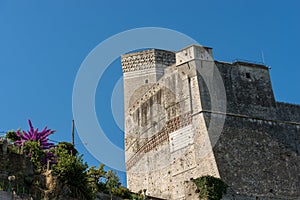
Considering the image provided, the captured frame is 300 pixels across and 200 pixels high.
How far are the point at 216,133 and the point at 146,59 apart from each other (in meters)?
10.1

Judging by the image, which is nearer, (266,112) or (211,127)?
(211,127)

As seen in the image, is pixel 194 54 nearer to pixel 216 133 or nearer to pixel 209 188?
pixel 216 133

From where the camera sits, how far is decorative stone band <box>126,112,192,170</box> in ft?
103

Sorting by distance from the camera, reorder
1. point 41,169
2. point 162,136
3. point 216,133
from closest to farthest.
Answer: point 41,169 → point 216,133 → point 162,136

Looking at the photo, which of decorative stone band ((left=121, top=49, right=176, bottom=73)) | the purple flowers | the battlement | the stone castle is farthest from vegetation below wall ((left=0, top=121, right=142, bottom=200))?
decorative stone band ((left=121, top=49, right=176, bottom=73))

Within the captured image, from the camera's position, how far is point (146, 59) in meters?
38.7

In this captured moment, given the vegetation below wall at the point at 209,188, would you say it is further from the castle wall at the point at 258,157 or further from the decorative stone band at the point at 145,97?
the decorative stone band at the point at 145,97

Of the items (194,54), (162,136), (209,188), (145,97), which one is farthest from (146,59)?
(209,188)

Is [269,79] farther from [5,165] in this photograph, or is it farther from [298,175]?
[5,165]

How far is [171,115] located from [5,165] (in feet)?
41.6

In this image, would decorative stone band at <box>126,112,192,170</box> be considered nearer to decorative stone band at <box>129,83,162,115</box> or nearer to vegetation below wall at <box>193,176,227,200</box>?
decorative stone band at <box>129,83,162,115</box>

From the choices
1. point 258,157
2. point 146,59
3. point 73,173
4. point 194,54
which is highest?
point 146,59

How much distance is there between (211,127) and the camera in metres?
30.3

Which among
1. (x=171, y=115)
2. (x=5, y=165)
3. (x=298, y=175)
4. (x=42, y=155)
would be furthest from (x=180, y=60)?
(x=5, y=165)
